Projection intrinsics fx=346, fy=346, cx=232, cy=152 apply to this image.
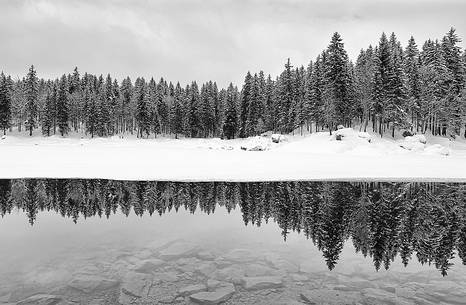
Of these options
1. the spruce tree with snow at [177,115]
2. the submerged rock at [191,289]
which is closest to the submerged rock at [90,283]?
the submerged rock at [191,289]

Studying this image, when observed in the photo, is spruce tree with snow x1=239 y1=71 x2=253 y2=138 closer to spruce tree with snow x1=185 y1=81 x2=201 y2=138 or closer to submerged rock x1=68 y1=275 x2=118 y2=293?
spruce tree with snow x1=185 y1=81 x2=201 y2=138

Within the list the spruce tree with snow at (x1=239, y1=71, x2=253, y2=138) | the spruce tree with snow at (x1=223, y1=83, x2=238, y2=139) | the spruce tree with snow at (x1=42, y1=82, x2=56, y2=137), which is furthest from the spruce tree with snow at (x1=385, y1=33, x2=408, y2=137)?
the spruce tree with snow at (x1=42, y1=82, x2=56, y2=137)

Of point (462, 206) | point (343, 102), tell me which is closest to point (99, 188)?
point (462, 206)

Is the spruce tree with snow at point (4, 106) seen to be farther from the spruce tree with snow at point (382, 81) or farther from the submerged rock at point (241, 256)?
the submerged rock at point (241, 256)

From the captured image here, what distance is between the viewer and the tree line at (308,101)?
199 ft

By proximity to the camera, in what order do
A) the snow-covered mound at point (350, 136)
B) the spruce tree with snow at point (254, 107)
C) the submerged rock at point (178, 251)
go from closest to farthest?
the submerged rock at point (178, 251) → the snow-covered mound at point (350, 136) → the spruce tree with snow at point (254, 107)

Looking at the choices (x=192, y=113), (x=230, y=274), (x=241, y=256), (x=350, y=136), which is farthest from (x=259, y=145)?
(x=230, y=274)

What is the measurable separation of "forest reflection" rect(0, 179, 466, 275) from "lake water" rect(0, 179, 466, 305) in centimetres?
8

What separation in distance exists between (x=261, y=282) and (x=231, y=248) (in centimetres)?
294

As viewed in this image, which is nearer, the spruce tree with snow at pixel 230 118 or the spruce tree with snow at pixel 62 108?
the spruce tree with snow at pixel 230 118

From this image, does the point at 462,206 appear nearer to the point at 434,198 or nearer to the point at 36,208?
the point at 434,198

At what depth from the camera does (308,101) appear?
7406 centimetres

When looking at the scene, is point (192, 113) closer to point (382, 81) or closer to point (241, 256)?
point (382, 81)

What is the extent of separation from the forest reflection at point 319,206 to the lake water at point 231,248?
0.08 metres
